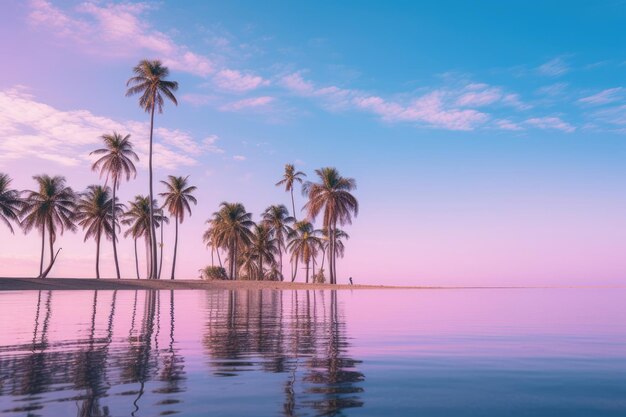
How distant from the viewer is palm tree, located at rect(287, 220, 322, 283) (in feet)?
244

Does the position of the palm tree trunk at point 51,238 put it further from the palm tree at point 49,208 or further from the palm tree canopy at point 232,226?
the palm tree canopy at point 232,226

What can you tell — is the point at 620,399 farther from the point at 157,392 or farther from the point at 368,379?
the point at 157,392

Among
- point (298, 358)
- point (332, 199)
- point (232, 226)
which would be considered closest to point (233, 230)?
point (232, 226)

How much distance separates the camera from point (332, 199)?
62.4m

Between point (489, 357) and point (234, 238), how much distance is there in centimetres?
6566

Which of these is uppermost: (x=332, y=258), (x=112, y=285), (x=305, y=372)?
(x=332, y=258)

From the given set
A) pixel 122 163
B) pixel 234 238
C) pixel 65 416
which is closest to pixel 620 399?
pixel 65 416

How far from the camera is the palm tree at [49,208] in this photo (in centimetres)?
5852

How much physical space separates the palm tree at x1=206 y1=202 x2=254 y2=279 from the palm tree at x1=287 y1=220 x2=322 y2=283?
7974 mm

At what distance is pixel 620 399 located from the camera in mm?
4926

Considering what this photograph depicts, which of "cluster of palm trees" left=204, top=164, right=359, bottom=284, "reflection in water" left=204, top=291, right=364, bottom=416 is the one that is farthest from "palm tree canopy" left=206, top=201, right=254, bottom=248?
"reflection in water" left=204, top=291, right=364, bottom=416

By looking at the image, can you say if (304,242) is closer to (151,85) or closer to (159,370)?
(151,85)

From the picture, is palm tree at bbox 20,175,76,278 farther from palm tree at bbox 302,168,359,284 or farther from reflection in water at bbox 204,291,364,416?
reflection in water at bbox 204,291,364,416

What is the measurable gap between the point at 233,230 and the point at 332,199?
1810 cm
